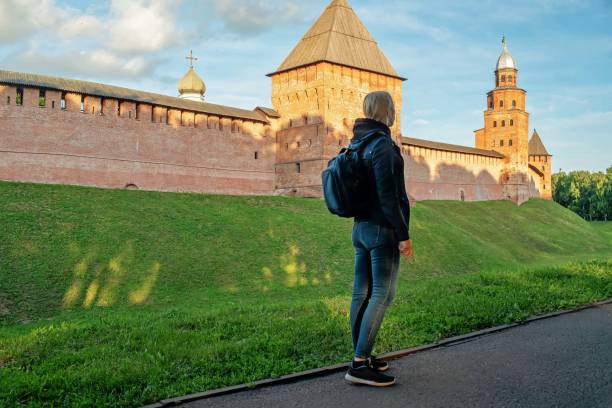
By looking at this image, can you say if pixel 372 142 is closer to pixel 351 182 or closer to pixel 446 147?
pixel 351 182

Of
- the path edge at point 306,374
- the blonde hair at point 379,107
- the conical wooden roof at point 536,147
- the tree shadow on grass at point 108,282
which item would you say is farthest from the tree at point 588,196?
the blonde hair at point 379,107

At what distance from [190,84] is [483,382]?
46100 mm

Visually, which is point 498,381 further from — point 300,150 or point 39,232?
point 300,150

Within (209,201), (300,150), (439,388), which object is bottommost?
(439,388)

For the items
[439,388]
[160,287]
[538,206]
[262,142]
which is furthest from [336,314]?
[538,206]

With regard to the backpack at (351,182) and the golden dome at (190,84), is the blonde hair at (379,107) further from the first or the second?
the golden dome at (190,84)

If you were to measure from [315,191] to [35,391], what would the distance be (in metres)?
30.1

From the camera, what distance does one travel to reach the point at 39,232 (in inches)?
683

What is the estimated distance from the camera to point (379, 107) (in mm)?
4078

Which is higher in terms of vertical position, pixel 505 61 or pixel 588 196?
Answer: pixel 505 61

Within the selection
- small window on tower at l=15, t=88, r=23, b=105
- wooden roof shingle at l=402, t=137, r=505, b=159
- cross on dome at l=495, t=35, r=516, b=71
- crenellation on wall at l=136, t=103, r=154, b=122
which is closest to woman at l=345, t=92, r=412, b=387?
small window on tower at l=15, t=88, r=23, b=105

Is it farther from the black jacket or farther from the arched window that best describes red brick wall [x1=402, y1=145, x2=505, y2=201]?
the black jacket

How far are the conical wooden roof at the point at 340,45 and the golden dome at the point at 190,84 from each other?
12332 mm

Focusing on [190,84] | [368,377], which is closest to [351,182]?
[368,377]
